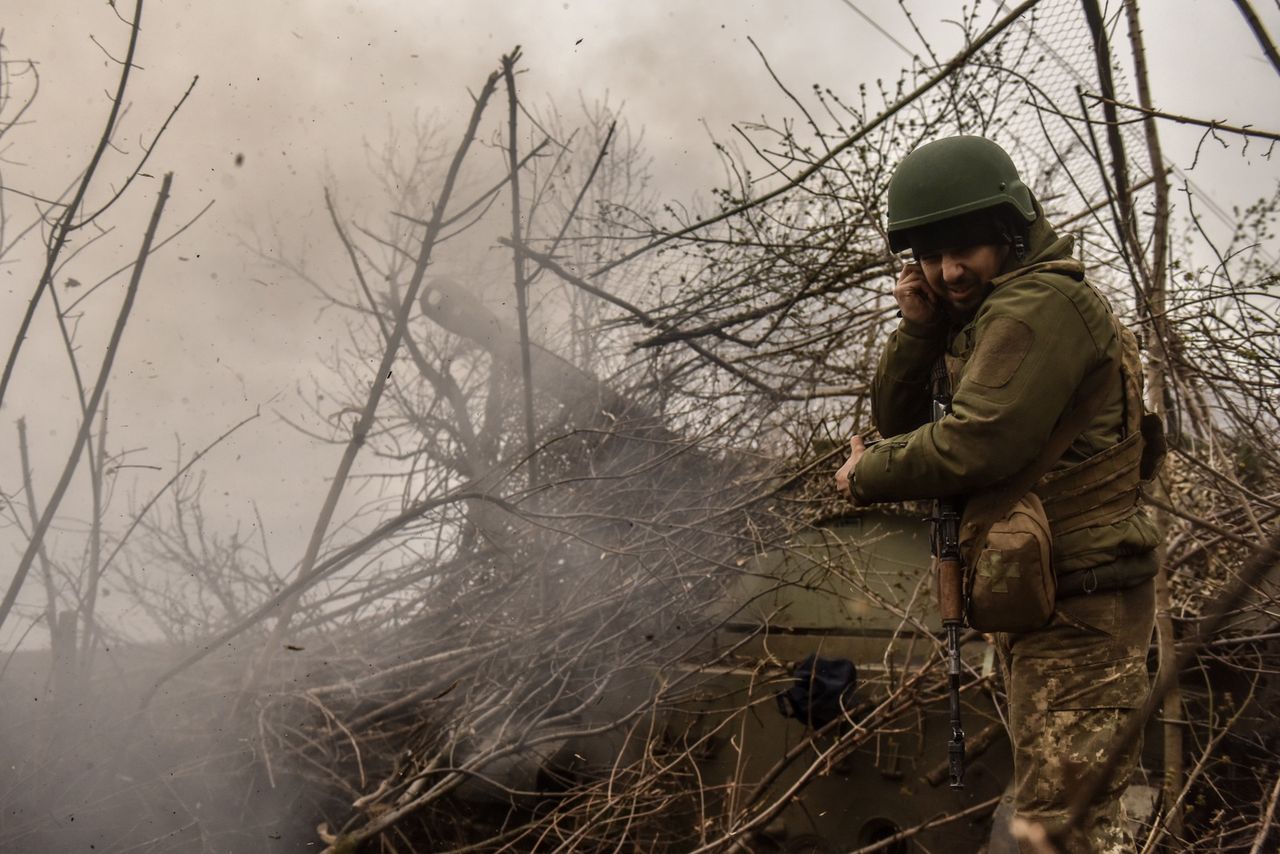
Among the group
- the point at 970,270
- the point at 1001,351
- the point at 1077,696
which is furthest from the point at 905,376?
the point at 1077,696

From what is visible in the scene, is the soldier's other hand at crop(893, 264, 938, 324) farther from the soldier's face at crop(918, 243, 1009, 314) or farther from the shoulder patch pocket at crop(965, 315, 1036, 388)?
the shoulder patch pocket at crop(965, 315, 1036, 388)

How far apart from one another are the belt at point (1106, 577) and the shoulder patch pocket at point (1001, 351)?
0.45 metres

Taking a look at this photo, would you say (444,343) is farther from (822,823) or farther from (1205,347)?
(1205,347)

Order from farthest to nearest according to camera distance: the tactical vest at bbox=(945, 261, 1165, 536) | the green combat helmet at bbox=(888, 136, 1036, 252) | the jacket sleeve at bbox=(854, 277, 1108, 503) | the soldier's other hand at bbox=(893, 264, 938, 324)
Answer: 1. the soldier's other hand at bbox=(893, 264, 938, 324)
2. the green combat helmet at bbox=(888, 136, 1036, 252)
3. the tactical vest at bbox=(945, 261, 1165, 536)
4. the jacket sleeve at bbox=(854, 277, 1108, 503)

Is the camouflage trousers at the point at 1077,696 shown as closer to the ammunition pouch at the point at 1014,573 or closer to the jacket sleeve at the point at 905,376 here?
the ammunition pouch at the point at 1014,573

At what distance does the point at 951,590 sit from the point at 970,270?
703 mm

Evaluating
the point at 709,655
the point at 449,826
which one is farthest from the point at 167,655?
the point at 709,655

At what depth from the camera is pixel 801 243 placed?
16.1 ft

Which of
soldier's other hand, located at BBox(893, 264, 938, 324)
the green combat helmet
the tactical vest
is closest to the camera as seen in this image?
the tactical vest

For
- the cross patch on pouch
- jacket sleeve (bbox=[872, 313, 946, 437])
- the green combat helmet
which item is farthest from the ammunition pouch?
the green combat helmet

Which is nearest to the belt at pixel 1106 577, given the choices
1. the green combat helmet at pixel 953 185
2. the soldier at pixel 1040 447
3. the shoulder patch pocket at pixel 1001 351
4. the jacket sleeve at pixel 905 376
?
the soldier at pixel 1040 447

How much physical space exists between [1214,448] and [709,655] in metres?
2.42

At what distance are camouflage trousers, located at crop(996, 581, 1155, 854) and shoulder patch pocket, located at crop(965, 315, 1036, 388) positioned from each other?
509 mm

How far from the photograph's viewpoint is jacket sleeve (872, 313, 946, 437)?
7.76ft
